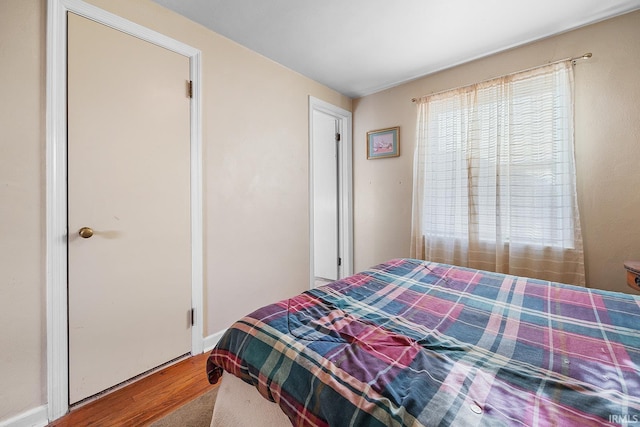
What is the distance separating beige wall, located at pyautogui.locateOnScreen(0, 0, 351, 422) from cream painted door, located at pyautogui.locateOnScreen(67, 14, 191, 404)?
13 cm

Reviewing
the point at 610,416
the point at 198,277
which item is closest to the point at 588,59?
the point at 610,416

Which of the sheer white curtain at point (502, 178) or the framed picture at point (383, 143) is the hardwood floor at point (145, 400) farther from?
the framed picture at point (383, 143)

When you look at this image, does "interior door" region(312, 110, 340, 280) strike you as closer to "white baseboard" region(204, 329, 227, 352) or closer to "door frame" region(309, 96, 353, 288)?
"door frame" region(309, 96, 353, 288)

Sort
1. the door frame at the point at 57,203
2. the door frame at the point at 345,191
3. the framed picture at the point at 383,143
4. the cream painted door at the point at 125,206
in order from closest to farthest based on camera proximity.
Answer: the door frame at the point at 57,203 → the cream painted door at the point at 125,206 → the framed picture at the point at 383,143 → the door frame at the point at 345,191

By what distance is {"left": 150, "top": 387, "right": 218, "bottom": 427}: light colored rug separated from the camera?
1366mm

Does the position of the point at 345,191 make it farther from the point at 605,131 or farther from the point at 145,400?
the point at 145,400

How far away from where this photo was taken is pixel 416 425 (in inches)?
23.0

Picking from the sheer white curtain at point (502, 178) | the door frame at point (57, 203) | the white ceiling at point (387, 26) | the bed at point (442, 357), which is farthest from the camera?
the sheer white curtain at point (502, 178)

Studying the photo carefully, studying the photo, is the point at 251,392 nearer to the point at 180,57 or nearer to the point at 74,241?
the point at 74,241

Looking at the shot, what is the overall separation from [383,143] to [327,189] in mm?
882

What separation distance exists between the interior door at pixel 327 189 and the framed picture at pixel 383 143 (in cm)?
44

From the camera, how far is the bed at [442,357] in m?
0.63

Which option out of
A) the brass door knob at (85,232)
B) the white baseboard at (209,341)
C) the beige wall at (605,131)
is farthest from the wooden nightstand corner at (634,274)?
the brass door knob at (85,232)

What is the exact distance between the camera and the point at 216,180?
2074 millimetres
